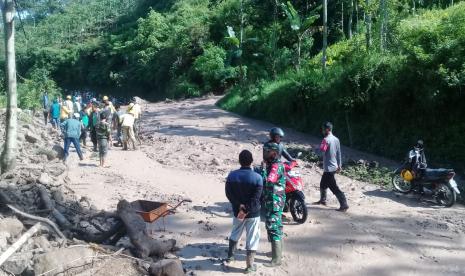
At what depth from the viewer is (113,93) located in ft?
172

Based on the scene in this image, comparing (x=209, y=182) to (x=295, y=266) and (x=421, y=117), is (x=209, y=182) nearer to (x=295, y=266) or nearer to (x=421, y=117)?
(x=295, y=266)

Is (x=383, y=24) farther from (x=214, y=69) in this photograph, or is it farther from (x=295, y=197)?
(x=214, y=69)

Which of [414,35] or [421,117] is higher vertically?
[414,35]

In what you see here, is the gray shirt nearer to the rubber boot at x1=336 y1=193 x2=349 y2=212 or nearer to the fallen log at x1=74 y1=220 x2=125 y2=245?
the rubber boot at x1=336 y1=193 x2=349 y2=212

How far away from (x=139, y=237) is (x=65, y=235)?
1.33 meters

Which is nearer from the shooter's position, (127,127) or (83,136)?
(127,127)

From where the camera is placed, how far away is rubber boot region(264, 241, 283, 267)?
673 cm

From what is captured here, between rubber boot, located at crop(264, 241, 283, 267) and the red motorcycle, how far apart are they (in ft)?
5.83

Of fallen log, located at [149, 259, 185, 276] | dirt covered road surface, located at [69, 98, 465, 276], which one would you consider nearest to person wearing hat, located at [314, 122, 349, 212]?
dirt covered road surface, located at [69, 98, 465, 276]

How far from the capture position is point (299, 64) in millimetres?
26094

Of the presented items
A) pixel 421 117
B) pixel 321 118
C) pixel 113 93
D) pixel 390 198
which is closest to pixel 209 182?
pixel 390 198

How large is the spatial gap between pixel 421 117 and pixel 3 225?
1161 centimetres

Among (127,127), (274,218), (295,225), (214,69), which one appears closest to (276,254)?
(274,218)

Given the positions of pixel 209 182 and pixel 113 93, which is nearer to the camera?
pixel 209 182
